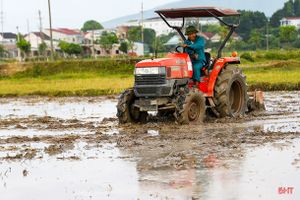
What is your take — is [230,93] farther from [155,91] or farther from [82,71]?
[82,71]

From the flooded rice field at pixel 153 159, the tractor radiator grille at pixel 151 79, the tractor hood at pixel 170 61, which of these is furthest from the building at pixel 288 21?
the tractor radiator grille at pixel 151 79

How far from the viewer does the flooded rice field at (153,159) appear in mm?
8109

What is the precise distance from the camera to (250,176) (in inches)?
340

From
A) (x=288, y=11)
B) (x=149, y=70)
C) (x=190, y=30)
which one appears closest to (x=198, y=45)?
(x=190, y=30)

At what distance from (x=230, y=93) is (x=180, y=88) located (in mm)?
2184

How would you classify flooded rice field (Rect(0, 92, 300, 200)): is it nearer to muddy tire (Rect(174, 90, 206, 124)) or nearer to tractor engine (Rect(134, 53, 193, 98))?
muddy tire (Rect(174, 90, 206, 124))

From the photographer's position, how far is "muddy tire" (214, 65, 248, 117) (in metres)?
15.1

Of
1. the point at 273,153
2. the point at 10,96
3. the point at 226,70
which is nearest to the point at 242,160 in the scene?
the point at 273,153

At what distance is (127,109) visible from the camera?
15000 mm

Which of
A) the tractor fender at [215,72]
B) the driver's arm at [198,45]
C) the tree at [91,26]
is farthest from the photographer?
the tree at [91,26]

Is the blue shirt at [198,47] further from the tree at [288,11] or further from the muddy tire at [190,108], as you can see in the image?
the tree at [288,11]

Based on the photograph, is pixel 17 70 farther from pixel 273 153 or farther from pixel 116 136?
pixel 273 153

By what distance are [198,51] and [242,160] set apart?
5.33 metres

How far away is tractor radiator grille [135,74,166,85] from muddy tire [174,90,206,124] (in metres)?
0.50
